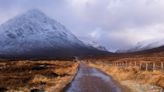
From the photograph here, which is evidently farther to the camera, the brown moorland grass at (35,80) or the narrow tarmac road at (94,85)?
the brown moorland grass at (35,80)

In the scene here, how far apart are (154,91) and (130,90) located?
2.55m

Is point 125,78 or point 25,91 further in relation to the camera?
point 125,78

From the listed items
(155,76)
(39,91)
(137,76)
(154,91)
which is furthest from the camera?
(137,76)

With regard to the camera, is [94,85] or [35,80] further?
[35,80]

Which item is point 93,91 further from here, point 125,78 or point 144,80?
point 125,78

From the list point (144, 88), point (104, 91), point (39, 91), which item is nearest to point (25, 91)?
point (39, 91)

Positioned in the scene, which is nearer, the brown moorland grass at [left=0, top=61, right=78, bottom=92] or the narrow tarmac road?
the narrow tarmac road

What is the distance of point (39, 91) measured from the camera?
30297mm

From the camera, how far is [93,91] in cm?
2914

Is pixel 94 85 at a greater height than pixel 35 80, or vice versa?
pixel 35 80

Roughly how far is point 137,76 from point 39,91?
13.7 metres

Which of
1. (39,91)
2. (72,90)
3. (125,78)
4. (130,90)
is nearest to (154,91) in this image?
(130,90)

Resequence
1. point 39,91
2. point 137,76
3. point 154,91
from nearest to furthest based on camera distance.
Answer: point 154,91 → point 39,91 → point 137,76

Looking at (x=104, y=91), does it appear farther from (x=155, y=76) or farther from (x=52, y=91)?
(x=155, y=76)
